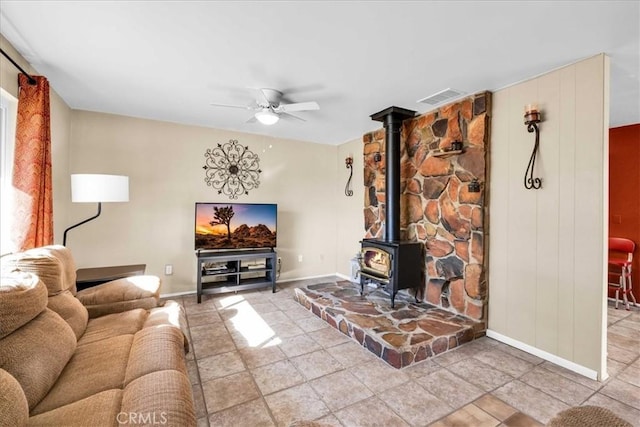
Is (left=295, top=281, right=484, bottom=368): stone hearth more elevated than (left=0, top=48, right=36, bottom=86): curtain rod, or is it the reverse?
(left=0, top=48, right=36, bottom=86): curtain rod

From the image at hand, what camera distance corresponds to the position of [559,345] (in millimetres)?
2404

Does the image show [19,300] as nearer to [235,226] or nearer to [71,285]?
[71,285]

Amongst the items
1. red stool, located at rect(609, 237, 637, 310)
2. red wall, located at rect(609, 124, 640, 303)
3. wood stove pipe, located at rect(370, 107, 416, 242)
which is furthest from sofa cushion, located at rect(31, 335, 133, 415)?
red wall, located at rect(609, 124, 640, 303)

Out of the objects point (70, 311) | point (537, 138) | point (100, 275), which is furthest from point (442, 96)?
point (100, 275)

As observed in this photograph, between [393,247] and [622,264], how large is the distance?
2995mm

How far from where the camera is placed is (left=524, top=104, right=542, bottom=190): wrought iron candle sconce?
2.48 meters

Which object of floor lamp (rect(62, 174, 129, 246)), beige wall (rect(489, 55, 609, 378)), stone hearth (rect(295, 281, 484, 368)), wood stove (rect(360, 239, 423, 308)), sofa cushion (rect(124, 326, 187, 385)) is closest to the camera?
sofa cushion (rect(124, 326, 187, 385))

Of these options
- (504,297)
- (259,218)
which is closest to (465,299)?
(504,297)

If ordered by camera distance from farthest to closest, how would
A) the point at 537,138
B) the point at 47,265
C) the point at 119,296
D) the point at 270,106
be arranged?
1. the point at 270,106
2. the point at 537,138
3. the point at 119,296
4. the point at 47,265

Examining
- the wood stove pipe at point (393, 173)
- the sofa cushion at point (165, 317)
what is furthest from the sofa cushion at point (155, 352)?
the wood stove pipe at point (393, 173)

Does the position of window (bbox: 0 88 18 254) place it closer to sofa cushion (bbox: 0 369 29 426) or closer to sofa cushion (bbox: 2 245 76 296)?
sofa cushion (bbox: 2 245 76 296)

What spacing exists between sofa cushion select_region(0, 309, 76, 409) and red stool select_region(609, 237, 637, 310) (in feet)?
18.1

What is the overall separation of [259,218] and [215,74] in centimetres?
217

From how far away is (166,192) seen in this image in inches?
159
